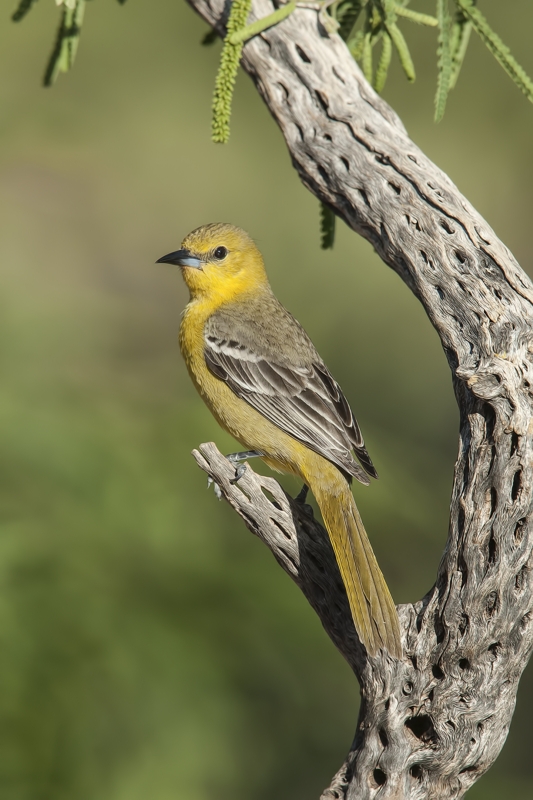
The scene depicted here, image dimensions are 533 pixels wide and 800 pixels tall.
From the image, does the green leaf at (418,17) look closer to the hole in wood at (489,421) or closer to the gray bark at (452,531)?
the gray bark at (452,531)

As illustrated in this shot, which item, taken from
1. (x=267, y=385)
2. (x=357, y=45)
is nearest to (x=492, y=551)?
(x=267, y=385)

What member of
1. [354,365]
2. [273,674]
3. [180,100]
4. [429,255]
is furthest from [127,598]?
[180,100]

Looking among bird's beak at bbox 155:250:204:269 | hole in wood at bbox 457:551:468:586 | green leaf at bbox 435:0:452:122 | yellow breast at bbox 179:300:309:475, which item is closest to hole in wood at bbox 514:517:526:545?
hole in wood at bbox 457:551:468:586

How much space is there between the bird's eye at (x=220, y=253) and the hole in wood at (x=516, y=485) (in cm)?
307

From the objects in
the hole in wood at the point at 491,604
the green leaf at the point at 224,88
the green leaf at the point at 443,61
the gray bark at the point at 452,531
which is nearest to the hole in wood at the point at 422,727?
the gray bark at the point at 452,531

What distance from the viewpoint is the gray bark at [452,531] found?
3453 millimetres

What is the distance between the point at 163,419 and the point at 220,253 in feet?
Result: 4.46

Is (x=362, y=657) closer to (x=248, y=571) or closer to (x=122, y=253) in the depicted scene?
Answer: (x=248, y=571)

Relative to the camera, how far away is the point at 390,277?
33.1 feet

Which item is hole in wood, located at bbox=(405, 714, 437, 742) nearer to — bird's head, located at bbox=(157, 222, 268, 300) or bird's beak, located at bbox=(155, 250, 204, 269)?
bird's head, located at bbox=(157, 222, 268, 300)

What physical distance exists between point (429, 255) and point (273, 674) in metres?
3.03

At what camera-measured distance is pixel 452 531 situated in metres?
3.56

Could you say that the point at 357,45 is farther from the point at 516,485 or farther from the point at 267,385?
the point at 516,485

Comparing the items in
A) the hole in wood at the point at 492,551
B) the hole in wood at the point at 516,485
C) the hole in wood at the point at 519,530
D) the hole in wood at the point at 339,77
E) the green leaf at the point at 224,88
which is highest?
the hole in wood at the point at 339,77
